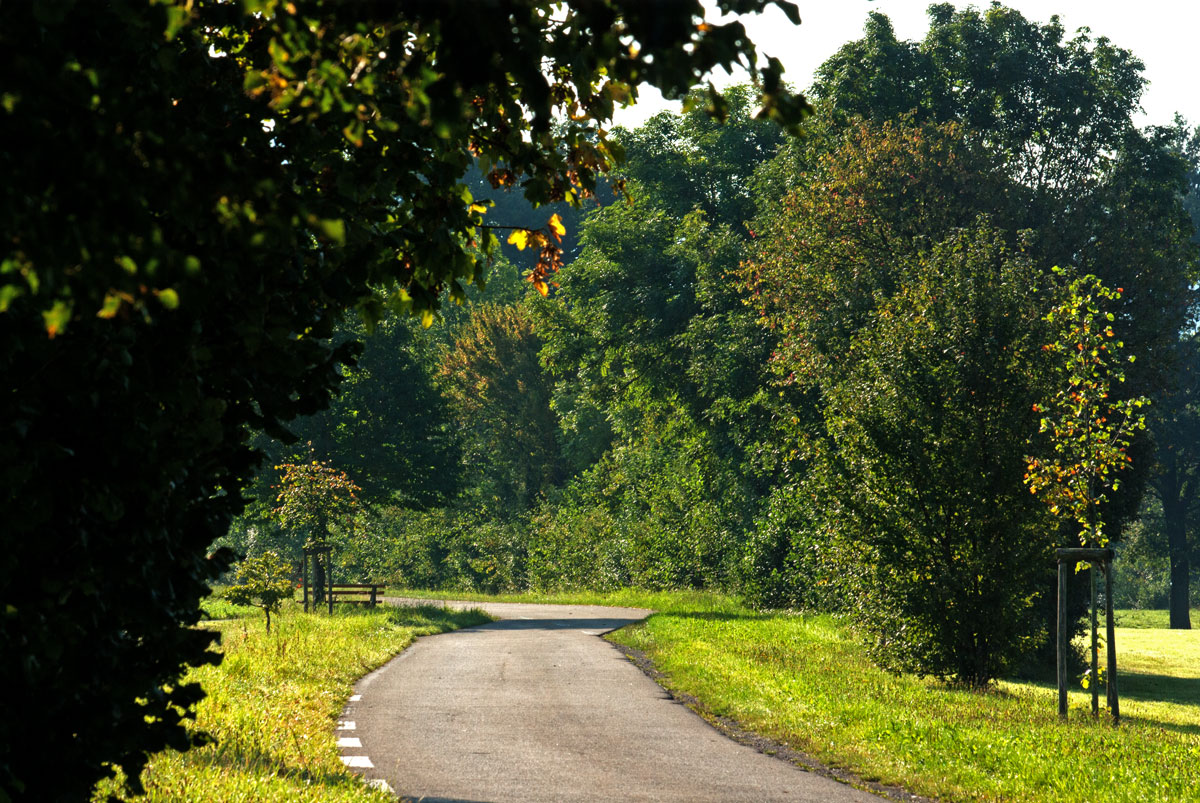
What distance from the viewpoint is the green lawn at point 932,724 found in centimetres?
948

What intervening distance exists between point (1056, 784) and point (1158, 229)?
83.7ft

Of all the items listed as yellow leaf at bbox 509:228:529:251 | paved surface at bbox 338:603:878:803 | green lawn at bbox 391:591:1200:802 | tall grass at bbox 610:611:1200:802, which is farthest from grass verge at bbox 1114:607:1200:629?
yellow leaf at bbox 509:228:529:251

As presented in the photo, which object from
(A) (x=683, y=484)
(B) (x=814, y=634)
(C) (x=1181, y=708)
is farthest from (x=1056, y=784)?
(A) (x=683, y=484)

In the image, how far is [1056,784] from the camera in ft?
30.5

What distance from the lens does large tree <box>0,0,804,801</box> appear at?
2521 mm

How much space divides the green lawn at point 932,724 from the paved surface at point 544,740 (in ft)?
2.36

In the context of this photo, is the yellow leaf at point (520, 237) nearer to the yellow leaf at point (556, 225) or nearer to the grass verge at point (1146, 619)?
the yellow leaf at point (556, 225)

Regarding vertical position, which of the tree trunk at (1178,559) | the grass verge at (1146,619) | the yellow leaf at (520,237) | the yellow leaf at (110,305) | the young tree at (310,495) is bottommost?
the grass verge at (1146,619)

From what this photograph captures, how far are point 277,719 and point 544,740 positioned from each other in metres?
2.63

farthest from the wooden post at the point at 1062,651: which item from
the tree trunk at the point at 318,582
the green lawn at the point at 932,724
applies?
the tree trunk at the point at 318,582

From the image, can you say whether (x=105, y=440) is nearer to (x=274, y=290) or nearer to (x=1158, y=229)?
(x=274, y=290)

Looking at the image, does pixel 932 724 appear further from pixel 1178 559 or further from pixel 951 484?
pixel 1178 559

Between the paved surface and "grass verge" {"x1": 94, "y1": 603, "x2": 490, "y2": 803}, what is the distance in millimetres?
404

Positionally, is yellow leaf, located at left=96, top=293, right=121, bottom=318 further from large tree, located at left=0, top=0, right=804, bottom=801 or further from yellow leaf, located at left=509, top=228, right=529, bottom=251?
yellow leaf, located at left=509, top=228, right=529, bottom=251
